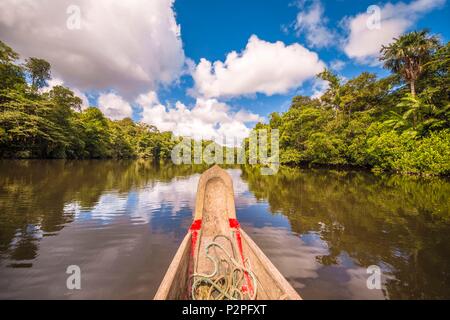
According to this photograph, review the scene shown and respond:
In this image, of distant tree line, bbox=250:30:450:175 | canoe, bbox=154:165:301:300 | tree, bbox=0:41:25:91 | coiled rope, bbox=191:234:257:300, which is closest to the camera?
canoe, bbox=154:165:301:300

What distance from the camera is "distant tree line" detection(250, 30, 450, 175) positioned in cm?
2000

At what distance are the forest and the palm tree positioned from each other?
8 cm

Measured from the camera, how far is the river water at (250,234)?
3.75 m

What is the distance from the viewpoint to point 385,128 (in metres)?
24.3

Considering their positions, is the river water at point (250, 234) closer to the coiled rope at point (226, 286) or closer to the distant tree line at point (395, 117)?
the coiled rope at point (226, 286)

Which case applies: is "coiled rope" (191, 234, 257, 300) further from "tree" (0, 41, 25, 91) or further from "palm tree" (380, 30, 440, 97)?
"tree" (0, 41, 25, 91)

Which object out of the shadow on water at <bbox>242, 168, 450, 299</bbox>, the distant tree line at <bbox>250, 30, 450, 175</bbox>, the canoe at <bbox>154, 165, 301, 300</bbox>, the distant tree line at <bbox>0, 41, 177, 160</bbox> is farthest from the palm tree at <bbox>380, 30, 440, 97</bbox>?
the distant tree line at <bbox>0, 41, 177, 160</bbox>

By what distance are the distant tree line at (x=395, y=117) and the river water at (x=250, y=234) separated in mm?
12434

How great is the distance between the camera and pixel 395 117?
24.4m
